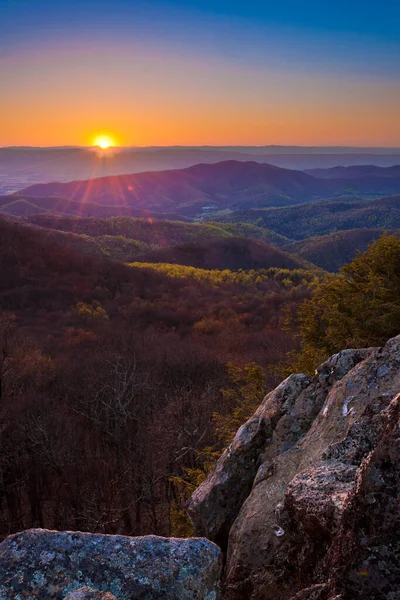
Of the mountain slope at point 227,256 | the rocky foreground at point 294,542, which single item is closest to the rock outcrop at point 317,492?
the rocky foreground at point 294,542

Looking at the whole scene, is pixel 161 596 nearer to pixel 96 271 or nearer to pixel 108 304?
pixel 108 304

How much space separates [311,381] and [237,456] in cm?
226

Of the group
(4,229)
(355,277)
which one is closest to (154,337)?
(355,277)

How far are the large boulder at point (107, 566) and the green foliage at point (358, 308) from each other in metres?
9.62

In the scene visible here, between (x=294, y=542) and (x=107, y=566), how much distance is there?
208 centimetres

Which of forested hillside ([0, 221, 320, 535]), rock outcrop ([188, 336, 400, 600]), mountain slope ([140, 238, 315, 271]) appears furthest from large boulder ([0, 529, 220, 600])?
mountain slope ([140, 238, 315, 271])

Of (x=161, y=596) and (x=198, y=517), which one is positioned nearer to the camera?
(x=161, y=596)

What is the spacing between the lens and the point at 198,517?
328 inches

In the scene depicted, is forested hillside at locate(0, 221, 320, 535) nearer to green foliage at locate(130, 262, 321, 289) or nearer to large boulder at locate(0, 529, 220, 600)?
large boulder at locate(0, 529, 220, 600)

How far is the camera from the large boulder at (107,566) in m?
4.07

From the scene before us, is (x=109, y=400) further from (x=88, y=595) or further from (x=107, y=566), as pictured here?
(x=88, y=595)

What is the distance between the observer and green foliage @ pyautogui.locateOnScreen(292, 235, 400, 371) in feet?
41.9

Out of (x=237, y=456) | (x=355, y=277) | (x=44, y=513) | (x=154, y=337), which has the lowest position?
(x=44, y=513)

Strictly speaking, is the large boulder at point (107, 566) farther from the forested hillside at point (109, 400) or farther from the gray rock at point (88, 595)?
the forested hillside at point (109, 400)
